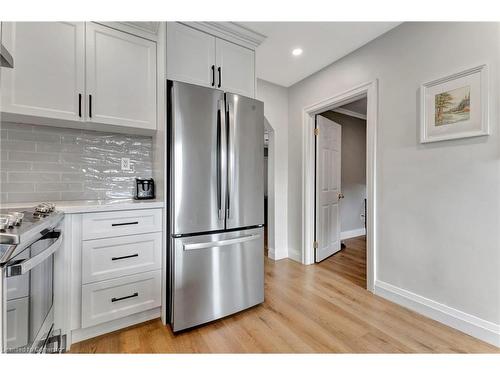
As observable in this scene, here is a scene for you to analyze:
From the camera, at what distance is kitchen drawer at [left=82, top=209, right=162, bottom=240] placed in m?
1.55

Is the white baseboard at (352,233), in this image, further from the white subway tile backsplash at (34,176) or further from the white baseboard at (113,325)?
the white subway tile backsplash at (34,176)

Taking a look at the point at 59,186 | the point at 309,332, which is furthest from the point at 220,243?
the point at 59,186

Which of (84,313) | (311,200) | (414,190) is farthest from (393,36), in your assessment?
(84,313)

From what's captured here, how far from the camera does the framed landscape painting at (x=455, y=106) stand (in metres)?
1.58

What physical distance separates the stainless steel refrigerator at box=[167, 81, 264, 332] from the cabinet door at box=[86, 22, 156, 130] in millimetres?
406

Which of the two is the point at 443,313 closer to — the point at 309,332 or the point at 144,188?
the point at 309,332

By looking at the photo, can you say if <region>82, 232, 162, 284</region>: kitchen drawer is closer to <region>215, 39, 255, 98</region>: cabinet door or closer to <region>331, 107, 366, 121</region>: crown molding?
<region>215, 39, 255, 98</region>: cabinet door

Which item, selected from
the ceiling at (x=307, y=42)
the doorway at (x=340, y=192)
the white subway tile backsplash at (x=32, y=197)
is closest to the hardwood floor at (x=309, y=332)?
the doorway at (x=340, y=192)

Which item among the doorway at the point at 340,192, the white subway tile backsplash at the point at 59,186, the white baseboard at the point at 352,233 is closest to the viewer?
the white subway tile backsplash at the point at 59,186

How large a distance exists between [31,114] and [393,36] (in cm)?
298

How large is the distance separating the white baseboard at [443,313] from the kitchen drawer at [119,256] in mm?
2065

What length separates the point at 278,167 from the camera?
3275mm

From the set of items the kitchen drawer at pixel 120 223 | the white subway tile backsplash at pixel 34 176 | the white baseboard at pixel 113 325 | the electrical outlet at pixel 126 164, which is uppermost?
the electrical outlet at pixel 126 164

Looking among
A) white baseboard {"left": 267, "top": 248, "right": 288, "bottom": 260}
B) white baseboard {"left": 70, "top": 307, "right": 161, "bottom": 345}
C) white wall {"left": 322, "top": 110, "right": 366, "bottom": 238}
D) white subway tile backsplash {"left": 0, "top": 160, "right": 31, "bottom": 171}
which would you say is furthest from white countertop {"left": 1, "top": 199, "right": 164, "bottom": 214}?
white wall {"left": 322, "top": 110, "right": 366, "bottom": 238}
